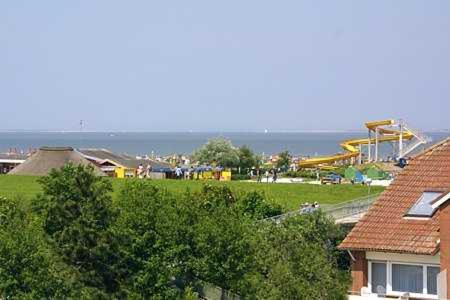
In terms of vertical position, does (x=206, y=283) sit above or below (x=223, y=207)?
below

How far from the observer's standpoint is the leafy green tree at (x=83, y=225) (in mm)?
28984

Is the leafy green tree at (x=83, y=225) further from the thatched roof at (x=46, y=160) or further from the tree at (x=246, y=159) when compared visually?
the tree at (x=246, y=159)

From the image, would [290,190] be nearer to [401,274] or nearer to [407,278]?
[401,274]

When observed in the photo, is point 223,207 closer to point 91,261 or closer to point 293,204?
point 91,261

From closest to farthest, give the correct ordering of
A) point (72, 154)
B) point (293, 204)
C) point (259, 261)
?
point (259, 261), point (293, 204), point (72, 154)

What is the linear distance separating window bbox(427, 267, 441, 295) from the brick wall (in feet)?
6.45

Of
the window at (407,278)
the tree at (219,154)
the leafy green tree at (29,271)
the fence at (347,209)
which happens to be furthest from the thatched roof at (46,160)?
the window at (407,278)

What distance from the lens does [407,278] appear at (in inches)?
1166

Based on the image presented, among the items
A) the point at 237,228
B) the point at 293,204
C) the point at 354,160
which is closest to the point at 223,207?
the point at 237,228

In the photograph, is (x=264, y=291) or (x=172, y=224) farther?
(x=172, y=224)

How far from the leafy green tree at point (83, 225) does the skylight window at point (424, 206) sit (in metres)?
8.91

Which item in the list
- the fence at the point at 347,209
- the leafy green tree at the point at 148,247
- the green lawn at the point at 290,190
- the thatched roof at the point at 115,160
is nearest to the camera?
the leafy green tree at the point at 148,247

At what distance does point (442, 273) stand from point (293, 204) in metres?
20.6

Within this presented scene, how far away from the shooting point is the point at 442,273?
91.1 ft
